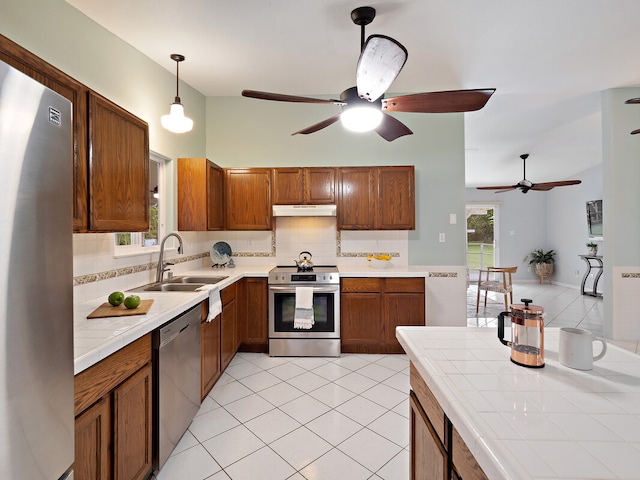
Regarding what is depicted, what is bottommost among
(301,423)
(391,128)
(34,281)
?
(301,423)

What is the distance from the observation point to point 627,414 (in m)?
0.78

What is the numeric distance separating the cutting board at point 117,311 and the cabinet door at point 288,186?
6.87ft

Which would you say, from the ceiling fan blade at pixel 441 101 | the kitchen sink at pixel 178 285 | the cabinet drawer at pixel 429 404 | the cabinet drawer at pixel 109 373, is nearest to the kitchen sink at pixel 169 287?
the kitchen sink at pixel 178 285

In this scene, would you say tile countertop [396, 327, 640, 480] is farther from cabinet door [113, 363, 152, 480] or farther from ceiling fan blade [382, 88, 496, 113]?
ceiling fan blade [382, 88, 496, 113]

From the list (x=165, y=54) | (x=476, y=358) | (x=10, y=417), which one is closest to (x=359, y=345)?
(x=476, y=358)

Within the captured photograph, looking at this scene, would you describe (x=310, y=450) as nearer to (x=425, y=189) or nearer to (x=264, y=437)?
(x=264, y=437)

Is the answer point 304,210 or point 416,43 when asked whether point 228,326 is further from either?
point 416,43

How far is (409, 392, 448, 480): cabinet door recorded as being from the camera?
1.01m

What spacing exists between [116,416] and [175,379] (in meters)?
0.52

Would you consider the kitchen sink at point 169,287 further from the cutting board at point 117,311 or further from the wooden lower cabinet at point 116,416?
the wooden lower cabinet at point 116,416

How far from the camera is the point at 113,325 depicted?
1530mm

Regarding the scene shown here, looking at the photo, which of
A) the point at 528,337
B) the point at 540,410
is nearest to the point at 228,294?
the point at 528,337

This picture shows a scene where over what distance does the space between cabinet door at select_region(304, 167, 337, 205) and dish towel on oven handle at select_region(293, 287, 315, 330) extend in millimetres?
1061

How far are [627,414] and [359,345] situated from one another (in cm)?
279
